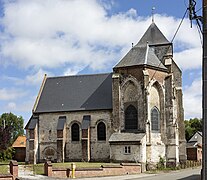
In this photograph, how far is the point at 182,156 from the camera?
145 ft

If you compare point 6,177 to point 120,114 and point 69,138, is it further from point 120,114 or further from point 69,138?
point 69,138

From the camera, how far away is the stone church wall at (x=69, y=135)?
43.5m

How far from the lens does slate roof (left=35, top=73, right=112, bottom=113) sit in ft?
150

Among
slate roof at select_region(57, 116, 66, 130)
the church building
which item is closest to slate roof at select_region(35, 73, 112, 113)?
the church building

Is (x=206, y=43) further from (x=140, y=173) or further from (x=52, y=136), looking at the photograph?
(x=52, y=136)

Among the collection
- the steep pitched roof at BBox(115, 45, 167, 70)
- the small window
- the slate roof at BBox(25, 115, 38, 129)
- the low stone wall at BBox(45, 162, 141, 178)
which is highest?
the steep pitched roof at BBox(115, 45, 167, 70)

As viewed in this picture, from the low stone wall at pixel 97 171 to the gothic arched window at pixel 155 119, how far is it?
19.0 feet

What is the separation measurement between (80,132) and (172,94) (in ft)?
38.5

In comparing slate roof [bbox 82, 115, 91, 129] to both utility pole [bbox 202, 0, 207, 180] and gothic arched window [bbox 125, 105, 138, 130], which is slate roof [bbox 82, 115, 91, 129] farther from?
utility pole [bbox 202, 0, 207, 180]

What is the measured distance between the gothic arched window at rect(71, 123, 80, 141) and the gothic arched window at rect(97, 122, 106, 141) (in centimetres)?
277

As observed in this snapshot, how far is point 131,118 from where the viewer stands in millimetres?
41000

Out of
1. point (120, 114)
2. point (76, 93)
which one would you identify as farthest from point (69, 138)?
point (120, 114)

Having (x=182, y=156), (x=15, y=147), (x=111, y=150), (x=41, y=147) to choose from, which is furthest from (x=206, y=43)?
(x=15, y=147)

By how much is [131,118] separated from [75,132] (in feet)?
26.3
